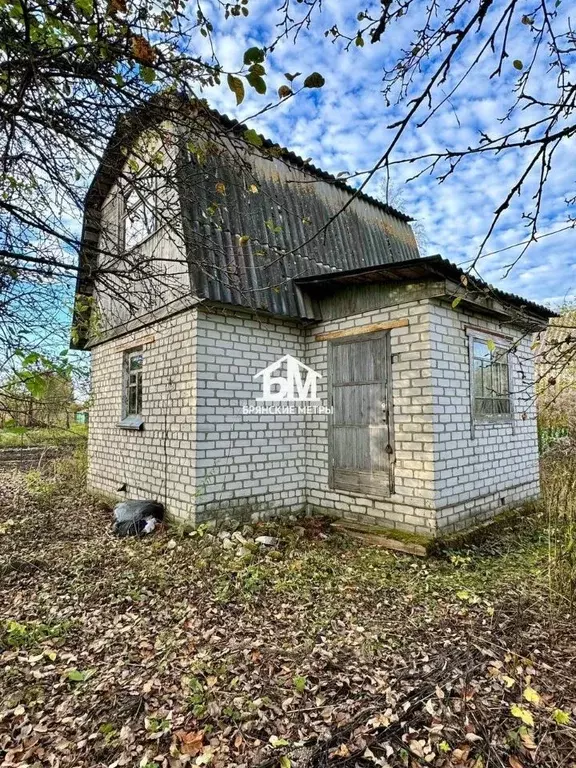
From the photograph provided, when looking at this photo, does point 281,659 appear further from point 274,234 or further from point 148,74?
point 274,234

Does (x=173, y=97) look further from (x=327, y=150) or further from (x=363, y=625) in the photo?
(x=363, y=625)

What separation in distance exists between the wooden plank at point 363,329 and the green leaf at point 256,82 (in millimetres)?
3744

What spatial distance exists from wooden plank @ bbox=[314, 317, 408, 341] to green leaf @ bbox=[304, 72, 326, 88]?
3665 millimetres

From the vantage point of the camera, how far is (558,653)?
9.18 feet

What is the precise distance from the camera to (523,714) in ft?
7.36

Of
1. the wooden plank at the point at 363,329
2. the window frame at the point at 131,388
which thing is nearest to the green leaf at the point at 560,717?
the wooden plank at the point at 363,329

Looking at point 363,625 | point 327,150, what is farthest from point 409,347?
point 363,625

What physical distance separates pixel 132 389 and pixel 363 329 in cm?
420

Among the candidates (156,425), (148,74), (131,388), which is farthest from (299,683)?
(131,388)

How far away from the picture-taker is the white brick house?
494 centimetres

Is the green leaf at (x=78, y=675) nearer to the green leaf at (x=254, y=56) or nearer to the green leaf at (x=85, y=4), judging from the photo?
the green leaf at (x=254, y=56)

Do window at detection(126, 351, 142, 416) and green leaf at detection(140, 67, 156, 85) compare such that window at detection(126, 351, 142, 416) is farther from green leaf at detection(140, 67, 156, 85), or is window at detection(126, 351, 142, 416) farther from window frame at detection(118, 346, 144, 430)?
green leaf at detection(140, 67, 156, 85)

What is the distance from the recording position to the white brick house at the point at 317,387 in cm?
494

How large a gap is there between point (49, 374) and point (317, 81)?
7.24ft
